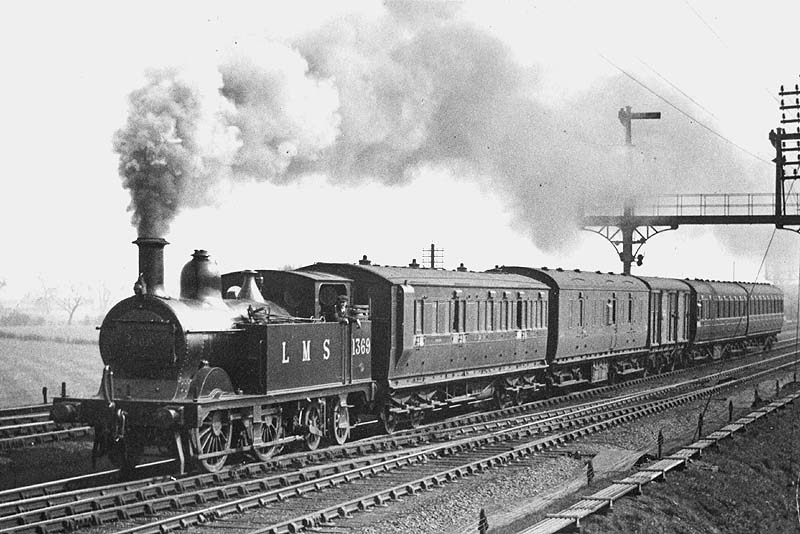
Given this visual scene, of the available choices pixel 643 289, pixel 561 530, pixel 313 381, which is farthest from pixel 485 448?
pixel 643 289

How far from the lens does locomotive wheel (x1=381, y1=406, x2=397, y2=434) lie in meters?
17.2

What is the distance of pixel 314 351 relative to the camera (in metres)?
14.6

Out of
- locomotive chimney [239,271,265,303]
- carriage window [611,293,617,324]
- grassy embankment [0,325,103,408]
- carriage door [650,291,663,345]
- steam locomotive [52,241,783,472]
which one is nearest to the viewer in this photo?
steam locomotive [52,241,783,472]

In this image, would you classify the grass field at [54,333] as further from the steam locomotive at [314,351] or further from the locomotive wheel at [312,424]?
the locomotive wheel at [312,424]

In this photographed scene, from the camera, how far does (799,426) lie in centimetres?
1980

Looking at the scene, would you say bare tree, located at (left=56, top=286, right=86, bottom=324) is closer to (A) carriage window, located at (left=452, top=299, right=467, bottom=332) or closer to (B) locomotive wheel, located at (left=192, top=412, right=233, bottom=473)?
(A) carriage window, located at (left=452, top=299, right=467, bottom=332)

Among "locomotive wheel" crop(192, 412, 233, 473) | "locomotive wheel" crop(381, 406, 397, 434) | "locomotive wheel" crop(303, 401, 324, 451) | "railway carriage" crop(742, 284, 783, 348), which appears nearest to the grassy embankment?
"locomotive wheel" crop(381, 406, 397, 434)

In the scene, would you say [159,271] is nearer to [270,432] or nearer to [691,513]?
[270,432]

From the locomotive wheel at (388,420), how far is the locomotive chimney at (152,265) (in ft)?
18.8

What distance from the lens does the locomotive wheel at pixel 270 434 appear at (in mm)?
13788

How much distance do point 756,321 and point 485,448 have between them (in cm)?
Result: 3138

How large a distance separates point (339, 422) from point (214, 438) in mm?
2973

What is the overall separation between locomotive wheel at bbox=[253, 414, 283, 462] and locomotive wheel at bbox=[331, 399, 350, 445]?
1322 millimetres

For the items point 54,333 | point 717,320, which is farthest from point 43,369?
point 717,320
